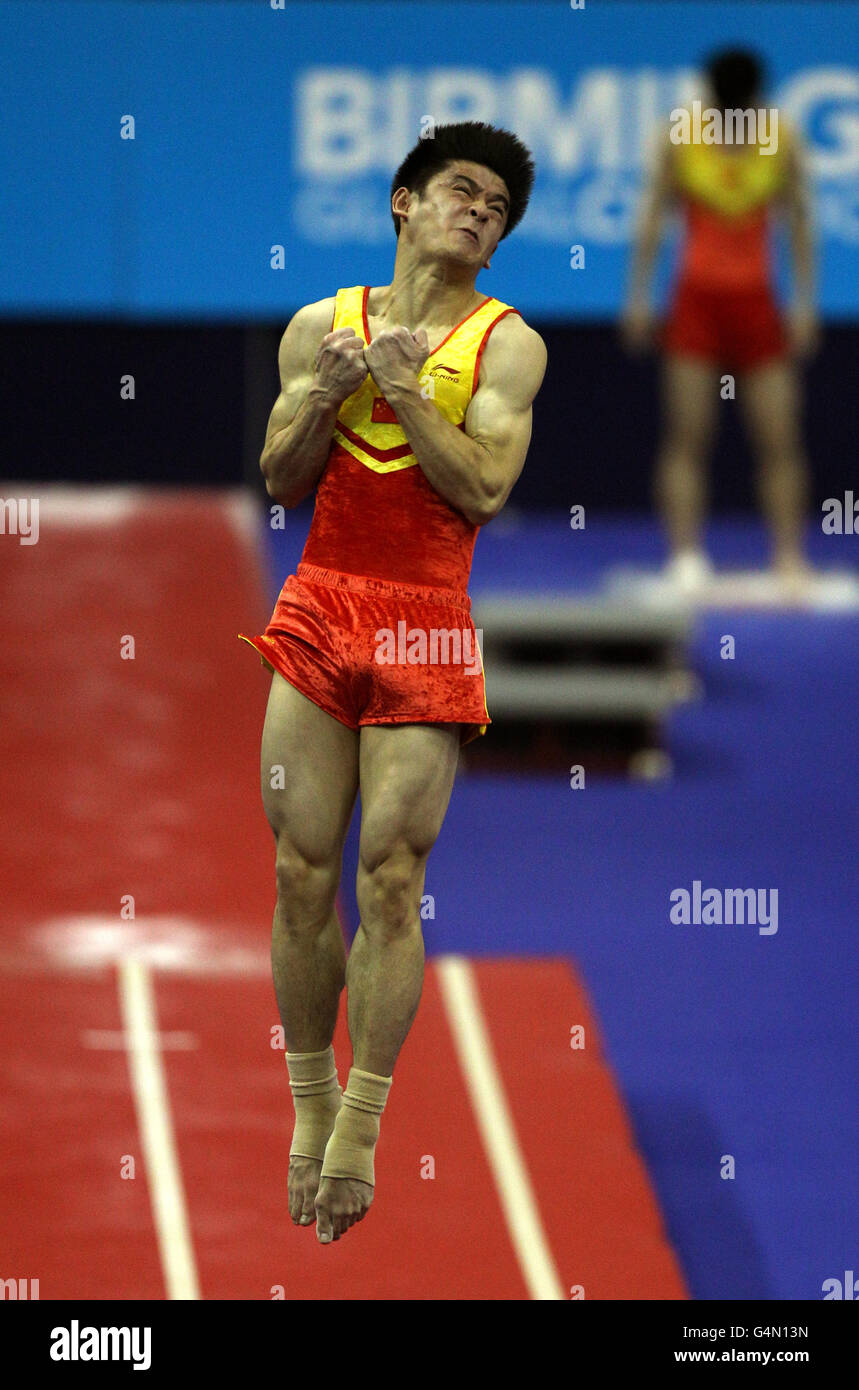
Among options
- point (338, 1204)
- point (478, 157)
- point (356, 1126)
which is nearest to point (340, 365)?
point (478, 157)

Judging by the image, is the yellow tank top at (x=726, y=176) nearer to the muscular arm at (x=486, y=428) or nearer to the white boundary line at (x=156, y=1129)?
the white boundary line at (x=156, y=1129)

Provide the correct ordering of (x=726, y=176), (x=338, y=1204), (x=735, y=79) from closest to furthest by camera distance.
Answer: (x=338, y=1204)
(x=735, y=79)
(x=726, y=176)

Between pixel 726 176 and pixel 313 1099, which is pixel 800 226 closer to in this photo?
pixel 726 176

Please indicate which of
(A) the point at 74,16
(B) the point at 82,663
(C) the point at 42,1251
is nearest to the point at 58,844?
(B) the point at 82,663

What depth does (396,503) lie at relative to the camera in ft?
10.9

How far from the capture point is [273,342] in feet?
40.8

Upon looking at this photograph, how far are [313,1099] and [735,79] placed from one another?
6840 millimetres

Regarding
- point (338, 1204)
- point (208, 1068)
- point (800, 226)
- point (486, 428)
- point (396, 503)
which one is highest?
point (800, 226)

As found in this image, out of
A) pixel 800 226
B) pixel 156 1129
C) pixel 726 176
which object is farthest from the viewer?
pixel 726 176

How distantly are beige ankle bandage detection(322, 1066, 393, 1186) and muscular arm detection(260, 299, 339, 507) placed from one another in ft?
2.97

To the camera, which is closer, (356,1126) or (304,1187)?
(356,1126)

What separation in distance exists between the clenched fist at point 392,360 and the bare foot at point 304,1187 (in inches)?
50.5

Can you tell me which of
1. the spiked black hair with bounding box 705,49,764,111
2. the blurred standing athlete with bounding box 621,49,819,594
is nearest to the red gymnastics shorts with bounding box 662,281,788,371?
the blurred standing athlete with bounding box 621,49,819,594

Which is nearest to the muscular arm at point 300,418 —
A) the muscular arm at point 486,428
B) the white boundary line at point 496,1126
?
the muscular arm at point 486,428
